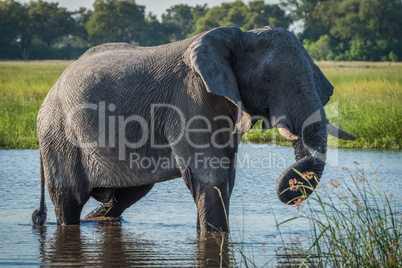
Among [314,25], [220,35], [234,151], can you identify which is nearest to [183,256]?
[234,151]

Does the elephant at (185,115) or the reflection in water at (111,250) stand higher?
the elephant at (185,115)

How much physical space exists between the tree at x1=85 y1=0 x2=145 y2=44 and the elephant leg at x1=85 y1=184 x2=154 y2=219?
65857mm

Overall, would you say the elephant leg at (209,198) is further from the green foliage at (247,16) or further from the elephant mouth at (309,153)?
the green foliage at (247,16)

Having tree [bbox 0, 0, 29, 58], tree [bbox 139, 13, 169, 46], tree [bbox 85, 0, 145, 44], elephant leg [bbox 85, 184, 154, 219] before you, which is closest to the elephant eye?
elephant leg [bbox 85, 184, 154, 219]

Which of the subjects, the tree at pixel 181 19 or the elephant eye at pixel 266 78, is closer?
the elephant eye at pixel 266 78

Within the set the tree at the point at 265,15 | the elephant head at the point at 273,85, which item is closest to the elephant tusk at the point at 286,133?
the elephant head at the point at 273,85

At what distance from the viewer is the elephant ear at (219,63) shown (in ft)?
17.4

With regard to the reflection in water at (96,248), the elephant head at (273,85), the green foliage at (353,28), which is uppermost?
the green foliage at (353,28)

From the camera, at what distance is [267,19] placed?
82.4m

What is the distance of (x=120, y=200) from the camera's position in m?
7.02

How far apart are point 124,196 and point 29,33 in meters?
70.7

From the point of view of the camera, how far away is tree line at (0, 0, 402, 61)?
6769 centimetres

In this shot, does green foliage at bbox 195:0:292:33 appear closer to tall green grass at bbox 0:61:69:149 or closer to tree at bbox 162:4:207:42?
tree at bbox 162:4:207:42

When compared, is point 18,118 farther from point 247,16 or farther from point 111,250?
point 247,16
